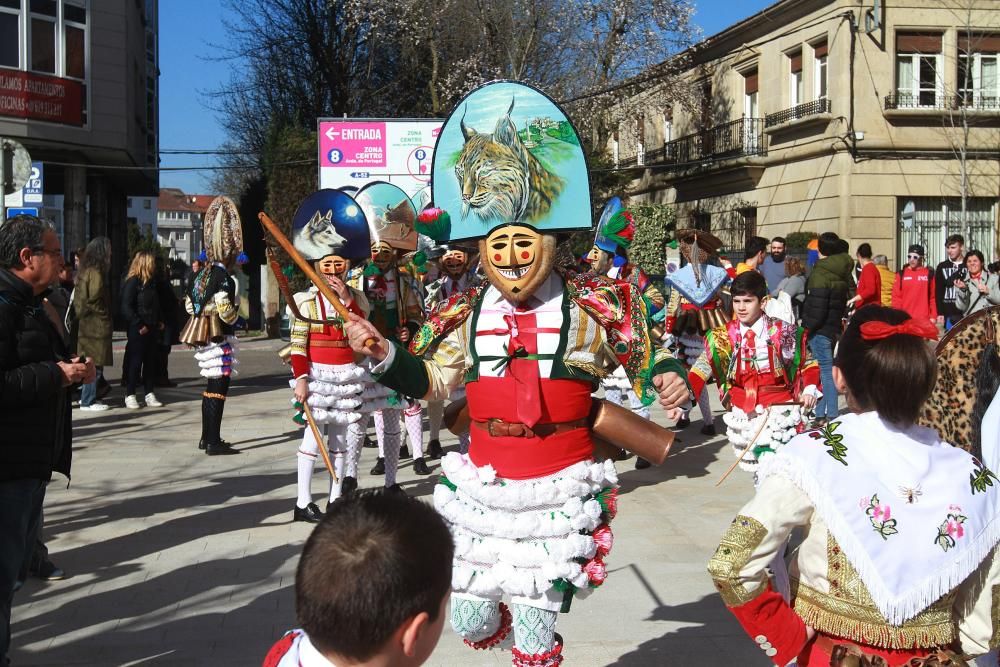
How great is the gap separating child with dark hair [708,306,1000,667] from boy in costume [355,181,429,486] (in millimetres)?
5516

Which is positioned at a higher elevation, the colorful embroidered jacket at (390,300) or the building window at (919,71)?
the building window at (919,71)

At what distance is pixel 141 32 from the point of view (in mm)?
35812

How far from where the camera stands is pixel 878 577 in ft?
8.18

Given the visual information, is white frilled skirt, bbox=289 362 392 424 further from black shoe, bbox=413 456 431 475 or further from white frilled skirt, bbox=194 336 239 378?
white frilled skirt, bbox=194 336 239 378

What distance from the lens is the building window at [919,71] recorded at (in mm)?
24375

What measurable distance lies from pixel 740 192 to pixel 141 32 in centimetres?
2131

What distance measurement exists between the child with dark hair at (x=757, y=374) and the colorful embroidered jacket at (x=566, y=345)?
2.61m

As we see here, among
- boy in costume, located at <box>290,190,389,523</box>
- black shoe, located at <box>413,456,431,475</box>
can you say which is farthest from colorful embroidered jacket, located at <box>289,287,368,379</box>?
black shoe, located at <box>413,456,431,475</box>

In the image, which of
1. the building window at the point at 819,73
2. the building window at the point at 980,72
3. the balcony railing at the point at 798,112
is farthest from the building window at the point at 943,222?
the building window at the point at 819,73

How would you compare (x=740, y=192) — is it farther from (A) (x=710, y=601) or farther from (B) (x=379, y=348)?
(B) (x=379, y=348)

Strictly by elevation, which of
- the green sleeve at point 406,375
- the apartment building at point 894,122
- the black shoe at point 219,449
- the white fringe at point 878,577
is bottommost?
the black shoe at point 219,449

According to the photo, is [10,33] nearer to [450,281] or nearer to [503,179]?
[450,281]

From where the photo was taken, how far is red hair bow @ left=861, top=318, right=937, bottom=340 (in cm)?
259

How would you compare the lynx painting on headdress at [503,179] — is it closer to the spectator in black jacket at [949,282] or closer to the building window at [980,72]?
the spectator in black jacket at [949,282]
